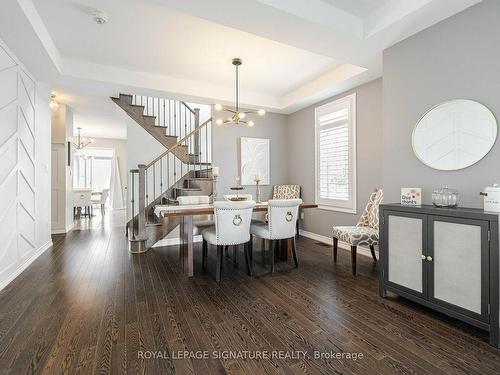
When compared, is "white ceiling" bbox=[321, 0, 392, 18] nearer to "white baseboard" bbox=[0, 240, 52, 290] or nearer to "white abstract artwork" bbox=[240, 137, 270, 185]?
"white abstract artwork" bbox=[240, 137, 270, 185]

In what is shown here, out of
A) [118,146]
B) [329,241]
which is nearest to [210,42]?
[329,241]

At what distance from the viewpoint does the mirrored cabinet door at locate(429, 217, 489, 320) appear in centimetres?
183

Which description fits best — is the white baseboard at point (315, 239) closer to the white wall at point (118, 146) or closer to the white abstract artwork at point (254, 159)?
the white abstract artwork at point (254, 159)

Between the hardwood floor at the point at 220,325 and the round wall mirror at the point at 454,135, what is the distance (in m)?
1.36

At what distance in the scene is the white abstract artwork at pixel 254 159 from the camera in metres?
5.25

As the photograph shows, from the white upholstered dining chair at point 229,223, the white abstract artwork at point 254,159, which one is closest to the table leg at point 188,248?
the white upholstered dining chair at point 229,223

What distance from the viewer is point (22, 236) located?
10.8 feet

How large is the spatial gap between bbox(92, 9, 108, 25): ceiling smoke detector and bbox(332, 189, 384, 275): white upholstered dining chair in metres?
3.67

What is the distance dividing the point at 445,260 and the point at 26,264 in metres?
4.66

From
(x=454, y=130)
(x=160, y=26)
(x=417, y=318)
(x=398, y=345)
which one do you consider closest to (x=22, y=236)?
(x=160, y=26)

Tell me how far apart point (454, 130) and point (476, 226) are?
3.00 feet

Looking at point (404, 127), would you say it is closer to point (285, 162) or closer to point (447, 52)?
point (447, 52)

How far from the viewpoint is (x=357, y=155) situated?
4.12 metres

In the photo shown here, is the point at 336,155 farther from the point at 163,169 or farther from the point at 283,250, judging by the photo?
the point at 163,169
